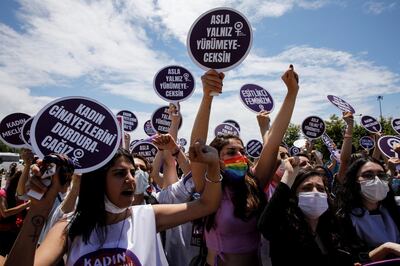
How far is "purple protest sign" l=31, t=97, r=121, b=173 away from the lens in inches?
79.0

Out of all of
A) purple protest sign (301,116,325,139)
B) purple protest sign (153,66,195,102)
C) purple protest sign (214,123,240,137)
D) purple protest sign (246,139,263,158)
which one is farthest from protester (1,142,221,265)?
purple protest sign (301,116,325,139)

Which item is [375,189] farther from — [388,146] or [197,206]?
[388,146]

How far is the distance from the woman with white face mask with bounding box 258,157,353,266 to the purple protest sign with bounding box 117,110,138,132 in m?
7.94

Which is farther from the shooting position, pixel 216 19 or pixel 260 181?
pixel 260 181

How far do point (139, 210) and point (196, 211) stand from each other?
39cm

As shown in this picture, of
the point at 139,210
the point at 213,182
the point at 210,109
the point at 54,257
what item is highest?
the point at 210,109

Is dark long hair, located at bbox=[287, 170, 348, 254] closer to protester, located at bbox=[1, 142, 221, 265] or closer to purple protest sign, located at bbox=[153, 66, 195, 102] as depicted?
protester, located at bbox=[1, 142, 221, 265]

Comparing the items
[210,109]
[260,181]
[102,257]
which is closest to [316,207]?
[260,181]

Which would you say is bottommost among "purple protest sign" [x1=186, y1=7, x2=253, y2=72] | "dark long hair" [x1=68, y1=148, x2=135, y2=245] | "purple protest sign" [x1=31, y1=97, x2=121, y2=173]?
"dark long hair" [x1=68, y1=148, x2=135, y2=245]

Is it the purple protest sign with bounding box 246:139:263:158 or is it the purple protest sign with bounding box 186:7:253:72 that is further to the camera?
the purple protest sign with bounding box 246:139:263:158

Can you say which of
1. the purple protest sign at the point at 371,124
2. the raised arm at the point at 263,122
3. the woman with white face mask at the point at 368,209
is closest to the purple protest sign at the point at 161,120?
the raised arm at the point at 263,122

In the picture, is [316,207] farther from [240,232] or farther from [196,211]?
[196,211]

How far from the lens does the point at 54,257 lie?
1.86 m

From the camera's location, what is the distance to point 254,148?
9.62 metres
